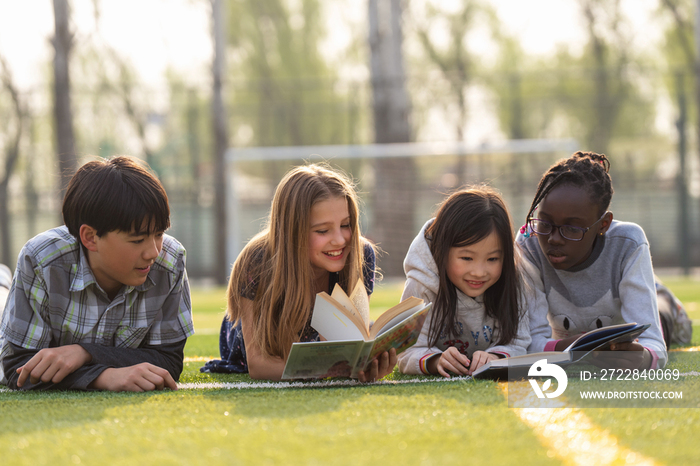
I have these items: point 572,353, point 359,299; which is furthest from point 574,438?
point 359,299

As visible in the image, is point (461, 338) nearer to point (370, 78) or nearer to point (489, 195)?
point (489, 195)

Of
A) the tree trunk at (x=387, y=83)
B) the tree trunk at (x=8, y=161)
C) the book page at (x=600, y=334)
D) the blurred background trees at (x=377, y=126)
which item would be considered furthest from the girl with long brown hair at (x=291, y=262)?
the tree trunk at (x=8, y=161)

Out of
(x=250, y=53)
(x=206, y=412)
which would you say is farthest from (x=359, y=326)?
(x=250, y=53)

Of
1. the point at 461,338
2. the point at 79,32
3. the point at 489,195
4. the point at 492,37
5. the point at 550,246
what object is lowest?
the point at 461,338

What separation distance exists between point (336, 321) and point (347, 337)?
0.06m

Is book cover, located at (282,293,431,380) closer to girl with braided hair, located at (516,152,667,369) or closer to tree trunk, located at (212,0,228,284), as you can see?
girl with braided hair, located at (516,152,667,369)

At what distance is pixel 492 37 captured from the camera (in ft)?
66.5

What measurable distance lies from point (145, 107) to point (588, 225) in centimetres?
1217

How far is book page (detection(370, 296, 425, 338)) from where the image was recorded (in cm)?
222

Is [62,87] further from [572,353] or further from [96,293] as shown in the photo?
[572,353]

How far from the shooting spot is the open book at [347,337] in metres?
2.11

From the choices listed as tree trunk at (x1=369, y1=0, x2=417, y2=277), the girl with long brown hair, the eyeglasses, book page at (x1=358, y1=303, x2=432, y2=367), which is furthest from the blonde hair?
tree trunk at (x1=369, y1=0, x2=417, y2=277)

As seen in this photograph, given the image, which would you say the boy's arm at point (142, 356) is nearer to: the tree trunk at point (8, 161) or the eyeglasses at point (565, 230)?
the eyeglasses at point (565, 230)

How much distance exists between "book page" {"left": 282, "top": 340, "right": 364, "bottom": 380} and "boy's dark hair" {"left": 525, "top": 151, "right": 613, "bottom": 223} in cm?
99
